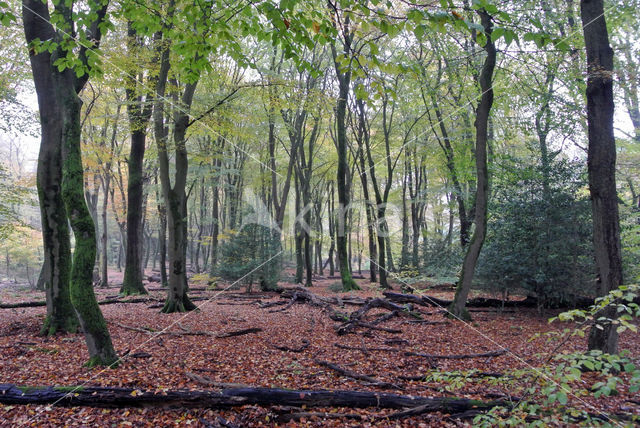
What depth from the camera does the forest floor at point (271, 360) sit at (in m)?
3.12

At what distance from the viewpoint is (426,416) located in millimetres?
3168

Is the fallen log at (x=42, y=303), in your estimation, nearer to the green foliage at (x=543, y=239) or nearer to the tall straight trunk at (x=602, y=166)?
the green foliage at (x=543, y=239)

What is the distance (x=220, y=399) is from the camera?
3.26 meters

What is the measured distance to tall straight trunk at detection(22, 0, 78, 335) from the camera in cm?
566

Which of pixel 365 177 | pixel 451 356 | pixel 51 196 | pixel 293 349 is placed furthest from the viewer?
pixel 365 177

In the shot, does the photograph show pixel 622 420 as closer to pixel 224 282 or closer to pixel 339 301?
pixel 339 301

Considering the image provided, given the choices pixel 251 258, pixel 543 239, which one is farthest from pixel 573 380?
Answer: pixel 251 258

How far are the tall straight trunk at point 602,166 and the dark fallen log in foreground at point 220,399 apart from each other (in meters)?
2.25

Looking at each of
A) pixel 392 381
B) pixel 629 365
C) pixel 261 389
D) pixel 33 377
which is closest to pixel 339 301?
pixel 392 381

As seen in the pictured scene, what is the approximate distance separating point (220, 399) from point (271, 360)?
1518 millimetres

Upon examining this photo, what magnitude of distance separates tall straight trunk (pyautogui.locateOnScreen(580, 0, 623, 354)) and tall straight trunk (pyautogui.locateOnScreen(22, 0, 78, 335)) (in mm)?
7831

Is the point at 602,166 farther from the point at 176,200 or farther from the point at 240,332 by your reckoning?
the point at 176,200

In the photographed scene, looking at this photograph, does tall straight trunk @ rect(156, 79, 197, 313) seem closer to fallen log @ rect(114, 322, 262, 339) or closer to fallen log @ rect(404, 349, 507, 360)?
fallen log @ rect(114, 322, 262, 339)

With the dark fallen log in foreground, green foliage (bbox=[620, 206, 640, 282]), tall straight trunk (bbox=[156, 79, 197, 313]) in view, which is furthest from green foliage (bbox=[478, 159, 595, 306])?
tall straight trunk (bbox=[156, 79, 197, 313])
